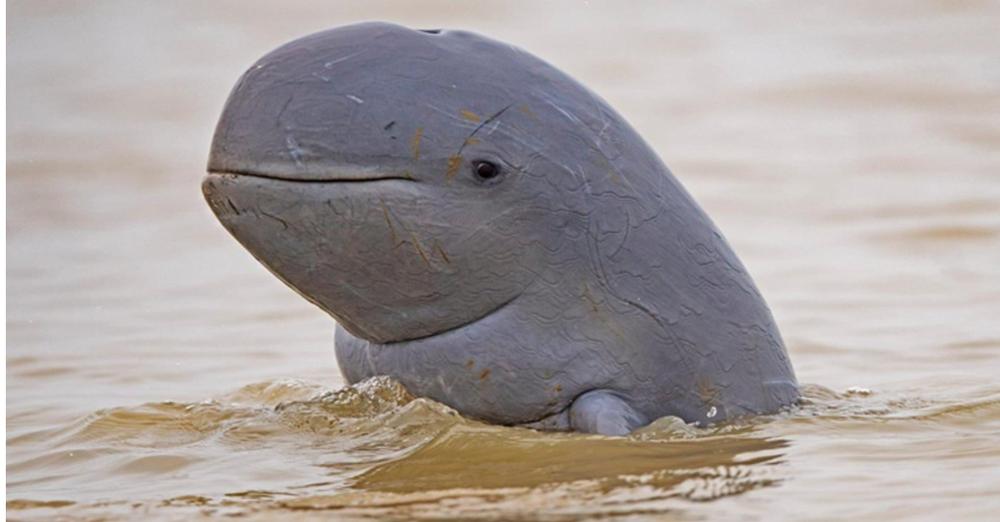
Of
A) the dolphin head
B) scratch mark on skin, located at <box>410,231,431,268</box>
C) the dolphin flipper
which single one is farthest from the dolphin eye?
the dolphin flipper

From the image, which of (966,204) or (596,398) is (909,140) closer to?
(966,204)

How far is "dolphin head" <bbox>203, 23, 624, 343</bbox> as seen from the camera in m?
5.46

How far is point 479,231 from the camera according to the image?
5.55 metres

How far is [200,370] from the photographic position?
899 cm

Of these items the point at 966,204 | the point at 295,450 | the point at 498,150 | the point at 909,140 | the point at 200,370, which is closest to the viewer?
the point at 498,150

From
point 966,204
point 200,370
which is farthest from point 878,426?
point 966,204

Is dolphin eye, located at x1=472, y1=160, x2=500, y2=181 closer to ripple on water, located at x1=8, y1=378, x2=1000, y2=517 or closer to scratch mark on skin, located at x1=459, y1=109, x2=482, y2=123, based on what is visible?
scratch mark on skin, located at x1=459, y1=109, x2=482, y2=123

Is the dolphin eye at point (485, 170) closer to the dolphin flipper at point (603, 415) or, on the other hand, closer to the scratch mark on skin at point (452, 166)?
the scratch mark on skin at point (452, 166)

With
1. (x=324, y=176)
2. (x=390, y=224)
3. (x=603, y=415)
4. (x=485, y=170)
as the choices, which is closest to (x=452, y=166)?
(x=485, y=170)

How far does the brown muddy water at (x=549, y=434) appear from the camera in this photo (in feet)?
18.3

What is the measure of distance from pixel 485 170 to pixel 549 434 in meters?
0.75

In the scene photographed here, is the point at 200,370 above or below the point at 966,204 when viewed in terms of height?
below

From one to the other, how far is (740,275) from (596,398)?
0.61 metres

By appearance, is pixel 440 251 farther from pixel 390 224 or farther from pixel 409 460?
pixel 409 460
